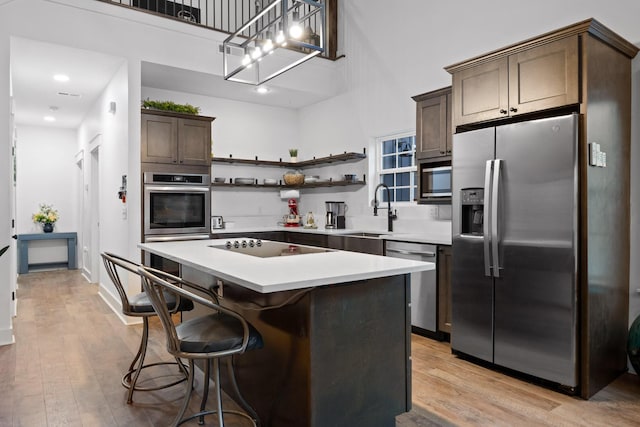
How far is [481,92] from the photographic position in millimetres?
3289

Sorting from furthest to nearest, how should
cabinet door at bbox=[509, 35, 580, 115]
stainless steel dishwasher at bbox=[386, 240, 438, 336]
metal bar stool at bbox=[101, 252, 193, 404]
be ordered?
stainless steel dishwasher at bbox=[386, 240, 438, 336], cabinet door at bbox=[509, 35, 580, 115], metal bar stool at bbox=[101, 252, 193, 404]

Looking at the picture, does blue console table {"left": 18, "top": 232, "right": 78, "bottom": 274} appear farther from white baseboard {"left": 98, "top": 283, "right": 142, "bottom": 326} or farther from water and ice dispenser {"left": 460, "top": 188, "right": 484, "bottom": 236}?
water and ice dispenser {"left": 460, "top": 188, "right": 484, "bottom": 236}

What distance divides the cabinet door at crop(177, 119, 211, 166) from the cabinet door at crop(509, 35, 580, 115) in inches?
136

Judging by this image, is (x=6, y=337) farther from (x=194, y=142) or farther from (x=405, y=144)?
(x=405, y=144)

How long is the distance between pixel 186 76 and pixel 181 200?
4.83 ft

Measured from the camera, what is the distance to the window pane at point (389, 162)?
5465 millimetres

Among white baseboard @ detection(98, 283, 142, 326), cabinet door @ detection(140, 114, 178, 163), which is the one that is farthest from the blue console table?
cabinet door @ detection(140, 114, 178, 163)

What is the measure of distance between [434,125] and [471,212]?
1.18 meters

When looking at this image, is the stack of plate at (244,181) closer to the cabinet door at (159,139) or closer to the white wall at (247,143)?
the white wall at (247,143)

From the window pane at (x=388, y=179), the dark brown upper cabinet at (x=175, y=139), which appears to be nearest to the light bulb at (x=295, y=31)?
the dark brown upper cabinet at (x=175, y=139)

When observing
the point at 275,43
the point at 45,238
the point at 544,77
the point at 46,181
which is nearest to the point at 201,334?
the point at 275,43

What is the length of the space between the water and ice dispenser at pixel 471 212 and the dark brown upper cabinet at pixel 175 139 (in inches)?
123

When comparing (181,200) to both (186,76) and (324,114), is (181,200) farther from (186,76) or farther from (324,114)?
(324,114)

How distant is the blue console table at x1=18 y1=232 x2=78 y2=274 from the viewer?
748cm
